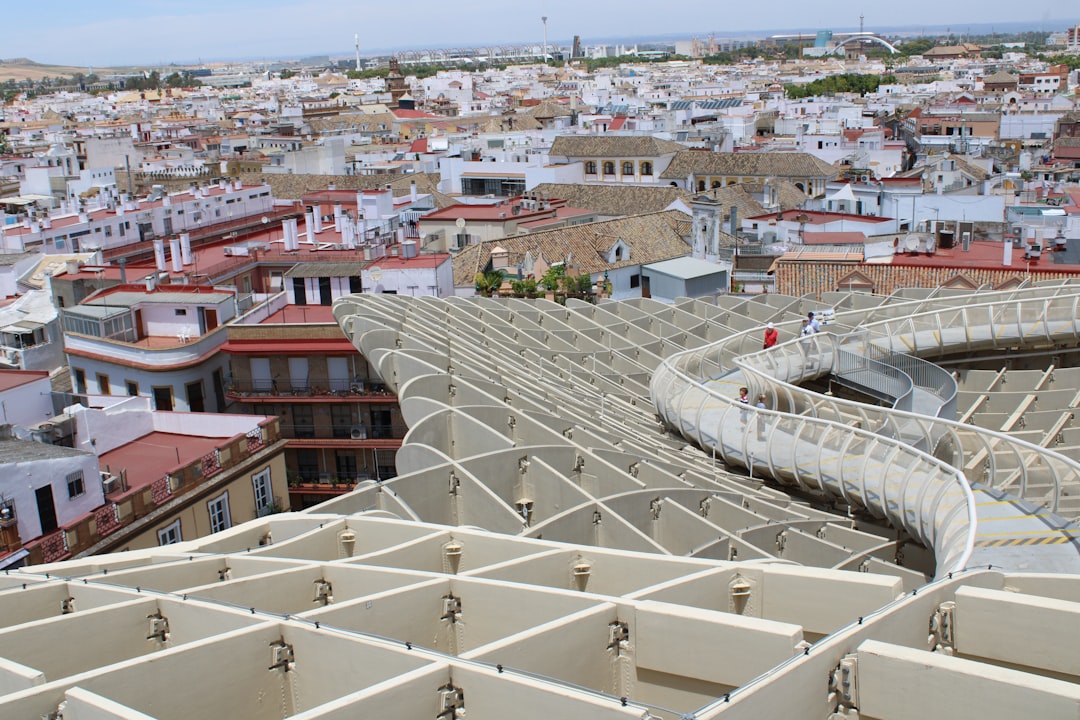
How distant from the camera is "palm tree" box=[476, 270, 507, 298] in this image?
139 feet

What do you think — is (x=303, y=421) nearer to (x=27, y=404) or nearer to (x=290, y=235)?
(x=27, y=404)

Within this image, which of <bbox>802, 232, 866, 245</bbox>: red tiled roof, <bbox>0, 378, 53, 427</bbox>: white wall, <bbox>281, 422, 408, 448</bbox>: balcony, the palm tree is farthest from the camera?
<bbox>802, 232, 866, 245</bbox>: red tiled roof

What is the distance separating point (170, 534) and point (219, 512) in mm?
1729

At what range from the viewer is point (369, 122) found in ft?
443

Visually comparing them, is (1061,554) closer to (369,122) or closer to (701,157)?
(701,157)

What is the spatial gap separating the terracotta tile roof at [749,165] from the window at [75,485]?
62010mm

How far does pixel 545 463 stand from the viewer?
14836 mm

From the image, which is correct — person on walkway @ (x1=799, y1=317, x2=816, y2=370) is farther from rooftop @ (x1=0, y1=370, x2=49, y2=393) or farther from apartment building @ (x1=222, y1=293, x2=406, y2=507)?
rooftop @ (x1=0, y1=370, x2=49, y2=393)

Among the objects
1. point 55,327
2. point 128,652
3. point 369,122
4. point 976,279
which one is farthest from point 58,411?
point 369,122

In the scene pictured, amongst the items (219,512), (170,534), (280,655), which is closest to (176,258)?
(219,512)

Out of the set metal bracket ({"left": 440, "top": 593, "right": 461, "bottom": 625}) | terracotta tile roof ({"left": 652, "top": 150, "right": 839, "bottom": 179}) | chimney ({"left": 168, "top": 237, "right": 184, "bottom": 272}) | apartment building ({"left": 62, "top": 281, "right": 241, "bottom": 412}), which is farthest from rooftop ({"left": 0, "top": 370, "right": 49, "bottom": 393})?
terracotta tile roof ({"left": 652, "top": 150, "right": 839, "bottom": 179})

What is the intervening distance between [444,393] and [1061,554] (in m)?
9.93

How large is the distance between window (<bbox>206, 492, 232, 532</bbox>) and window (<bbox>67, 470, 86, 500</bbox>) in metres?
2.98

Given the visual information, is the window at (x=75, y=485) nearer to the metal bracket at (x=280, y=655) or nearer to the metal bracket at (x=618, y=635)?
the metal bracket at (x=280, y=655)
